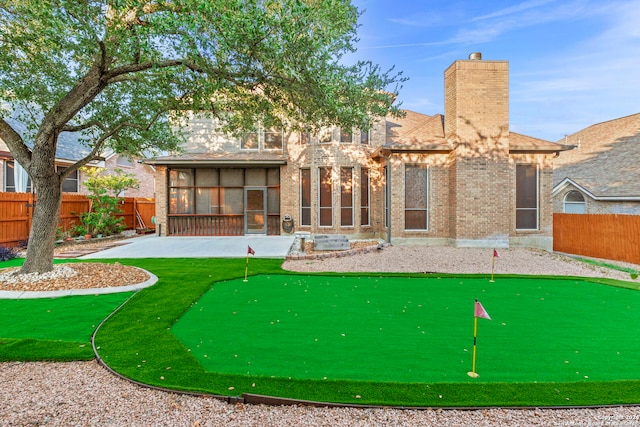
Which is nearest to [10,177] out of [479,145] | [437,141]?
[437,141]

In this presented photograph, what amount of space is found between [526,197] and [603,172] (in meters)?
7.98

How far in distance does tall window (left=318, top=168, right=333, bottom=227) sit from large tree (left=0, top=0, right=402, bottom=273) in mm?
6682

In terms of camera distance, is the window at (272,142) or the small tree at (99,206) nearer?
the small tree at (99,206)

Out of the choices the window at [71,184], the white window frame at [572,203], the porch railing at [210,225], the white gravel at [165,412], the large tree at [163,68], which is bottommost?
the white gravel at [165,412]

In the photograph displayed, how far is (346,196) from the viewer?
50.5 ft

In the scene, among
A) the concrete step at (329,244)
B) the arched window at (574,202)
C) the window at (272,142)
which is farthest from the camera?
the arched window at (574,202)

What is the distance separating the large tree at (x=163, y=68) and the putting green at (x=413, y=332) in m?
3.77

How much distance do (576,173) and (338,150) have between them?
14.3m

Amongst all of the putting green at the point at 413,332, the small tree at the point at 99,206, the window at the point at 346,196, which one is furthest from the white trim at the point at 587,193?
the small tree at the point at 99,206

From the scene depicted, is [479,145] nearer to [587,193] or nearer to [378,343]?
[587,193]

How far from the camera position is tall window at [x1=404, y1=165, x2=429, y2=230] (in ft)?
45.1

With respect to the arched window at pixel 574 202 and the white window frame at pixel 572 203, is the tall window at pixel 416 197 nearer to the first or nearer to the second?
the white window frame at pixel 572 203

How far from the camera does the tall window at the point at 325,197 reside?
1537 centimetres

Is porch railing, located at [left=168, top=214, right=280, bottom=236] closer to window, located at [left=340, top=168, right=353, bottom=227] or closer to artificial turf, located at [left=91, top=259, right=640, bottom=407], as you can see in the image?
window, located at [left=340, top=168, right=353, bottom=227]
